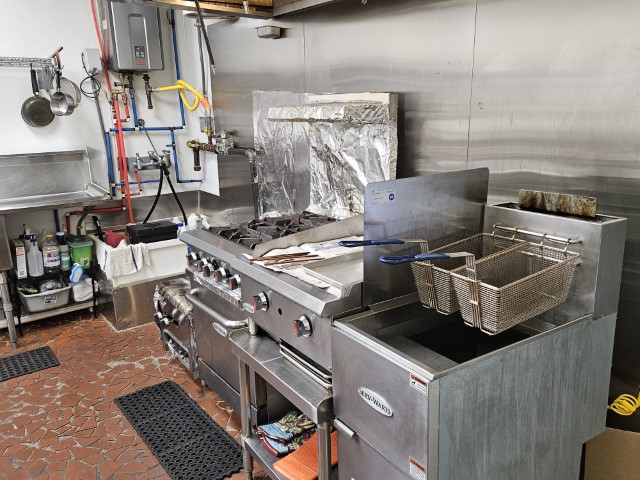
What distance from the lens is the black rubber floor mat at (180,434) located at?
221 cm

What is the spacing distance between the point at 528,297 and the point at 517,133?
0.77 meters

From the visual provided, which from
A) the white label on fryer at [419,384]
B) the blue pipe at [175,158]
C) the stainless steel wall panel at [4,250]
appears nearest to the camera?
the white label on fryer at [419,384]

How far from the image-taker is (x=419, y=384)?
46.4 inches

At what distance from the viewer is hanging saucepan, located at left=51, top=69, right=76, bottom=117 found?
3533mm

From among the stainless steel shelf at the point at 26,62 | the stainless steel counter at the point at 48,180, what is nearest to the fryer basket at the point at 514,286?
the stainless steel counter at the point at 48,180

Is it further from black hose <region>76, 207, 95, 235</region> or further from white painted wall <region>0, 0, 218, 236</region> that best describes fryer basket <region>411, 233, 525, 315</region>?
black hose <region>76, 207, 95, 235</region>

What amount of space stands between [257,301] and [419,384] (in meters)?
Answer: 0.88

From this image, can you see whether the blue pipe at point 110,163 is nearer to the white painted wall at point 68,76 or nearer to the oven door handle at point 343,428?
the white painted wall at point 68,76

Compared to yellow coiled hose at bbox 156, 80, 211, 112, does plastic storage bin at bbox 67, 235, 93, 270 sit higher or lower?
lower

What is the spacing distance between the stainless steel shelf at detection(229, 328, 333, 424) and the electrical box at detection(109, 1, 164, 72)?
2.46 metres

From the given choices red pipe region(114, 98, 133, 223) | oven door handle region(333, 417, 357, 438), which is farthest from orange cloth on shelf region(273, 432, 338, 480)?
red pipe region(114, 98, 133, 223)

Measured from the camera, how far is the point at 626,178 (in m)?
1.61

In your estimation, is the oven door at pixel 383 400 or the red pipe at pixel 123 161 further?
the red pipe at pixel 123 161

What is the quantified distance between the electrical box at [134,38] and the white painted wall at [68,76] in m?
0.27
